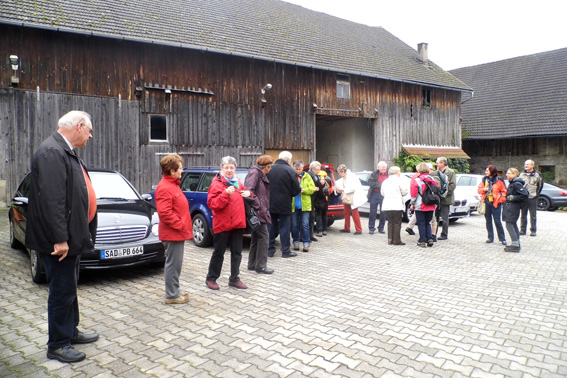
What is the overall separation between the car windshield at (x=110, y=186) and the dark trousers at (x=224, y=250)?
2180 millimetres

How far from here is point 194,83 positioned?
1639 cm

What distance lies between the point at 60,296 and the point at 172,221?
1.59 m

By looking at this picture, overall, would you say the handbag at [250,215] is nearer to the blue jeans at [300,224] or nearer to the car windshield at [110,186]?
the car windshield at [110,186]

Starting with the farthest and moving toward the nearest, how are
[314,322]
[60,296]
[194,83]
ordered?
[194,83]
[314,322]
[60,296]

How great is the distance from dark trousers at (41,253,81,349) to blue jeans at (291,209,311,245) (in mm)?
5336

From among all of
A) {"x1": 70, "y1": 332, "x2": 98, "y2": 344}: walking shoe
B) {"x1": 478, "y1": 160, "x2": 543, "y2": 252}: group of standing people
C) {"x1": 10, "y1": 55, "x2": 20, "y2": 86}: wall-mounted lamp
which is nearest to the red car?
{"x1": 478, "y1": 160, "x2": 543, "y2": 252}: group of standing people

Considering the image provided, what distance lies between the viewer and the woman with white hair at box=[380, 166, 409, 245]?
948 cm

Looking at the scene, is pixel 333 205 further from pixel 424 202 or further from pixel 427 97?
pixel 427 97

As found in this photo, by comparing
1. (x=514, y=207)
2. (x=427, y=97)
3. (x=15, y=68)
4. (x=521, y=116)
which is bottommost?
(x=514, y=207)

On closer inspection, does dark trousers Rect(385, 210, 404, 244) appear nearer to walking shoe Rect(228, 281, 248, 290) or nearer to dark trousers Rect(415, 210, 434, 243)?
dark trousers Rect(415, 210, 434, 243)

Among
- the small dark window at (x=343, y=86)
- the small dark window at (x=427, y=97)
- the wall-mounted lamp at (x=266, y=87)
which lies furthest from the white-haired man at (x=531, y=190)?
the small dark window at (x=427, y=97)

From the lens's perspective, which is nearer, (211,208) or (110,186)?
(211,208)

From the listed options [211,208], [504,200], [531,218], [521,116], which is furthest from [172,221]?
[521,116]

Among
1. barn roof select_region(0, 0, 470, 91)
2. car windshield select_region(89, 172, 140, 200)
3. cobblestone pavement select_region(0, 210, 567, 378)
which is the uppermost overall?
barn roof select_region(0, 0, 470, 91)
